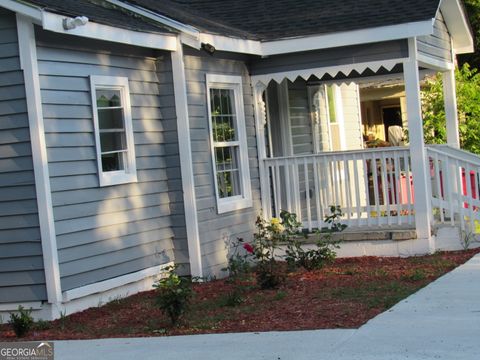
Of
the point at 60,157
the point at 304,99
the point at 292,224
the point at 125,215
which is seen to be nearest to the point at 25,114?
the point at 60,157

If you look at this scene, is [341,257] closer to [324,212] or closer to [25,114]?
[324,212]

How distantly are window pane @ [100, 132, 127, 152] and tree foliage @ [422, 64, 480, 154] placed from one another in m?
8.88

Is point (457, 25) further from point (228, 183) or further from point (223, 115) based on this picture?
point (228, 183)

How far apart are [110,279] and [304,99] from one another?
640 cm

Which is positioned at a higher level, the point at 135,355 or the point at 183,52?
the point at 183,52

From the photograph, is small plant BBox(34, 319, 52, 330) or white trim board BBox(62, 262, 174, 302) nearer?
small plant BBox(34, 319, 52, 330)

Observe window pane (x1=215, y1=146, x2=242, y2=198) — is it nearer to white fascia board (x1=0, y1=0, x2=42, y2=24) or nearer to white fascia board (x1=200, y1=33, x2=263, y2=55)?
white fascia board (x1=200, y1=33, x2=263, y2=55)

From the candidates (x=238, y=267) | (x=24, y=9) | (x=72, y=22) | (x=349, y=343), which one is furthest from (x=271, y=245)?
(x=24, y=9)

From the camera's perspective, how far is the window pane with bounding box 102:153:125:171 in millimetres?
9539

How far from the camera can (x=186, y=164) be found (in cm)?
1042

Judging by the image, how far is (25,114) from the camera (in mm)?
8477

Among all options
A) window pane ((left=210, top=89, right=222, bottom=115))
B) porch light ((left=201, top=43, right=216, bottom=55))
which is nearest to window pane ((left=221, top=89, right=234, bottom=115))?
window pane ((left=210, top=89, right=222, bottom=115))

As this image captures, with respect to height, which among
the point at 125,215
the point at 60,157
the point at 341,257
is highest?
the point at 60,157

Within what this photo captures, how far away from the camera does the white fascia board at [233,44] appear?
10570 millimetres
